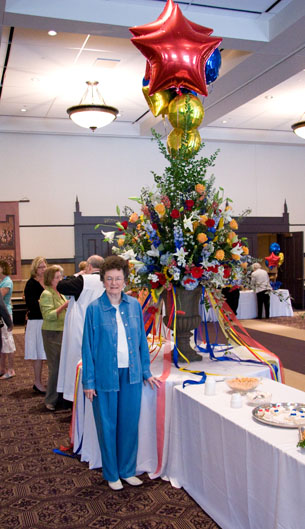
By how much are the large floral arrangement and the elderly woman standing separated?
307 mm

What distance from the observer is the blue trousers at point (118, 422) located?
3.32 m

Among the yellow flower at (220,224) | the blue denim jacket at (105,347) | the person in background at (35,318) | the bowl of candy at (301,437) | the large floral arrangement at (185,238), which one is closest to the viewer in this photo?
the bowl of candy at (301,437)

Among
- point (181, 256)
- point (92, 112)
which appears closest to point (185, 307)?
point (181, 256)

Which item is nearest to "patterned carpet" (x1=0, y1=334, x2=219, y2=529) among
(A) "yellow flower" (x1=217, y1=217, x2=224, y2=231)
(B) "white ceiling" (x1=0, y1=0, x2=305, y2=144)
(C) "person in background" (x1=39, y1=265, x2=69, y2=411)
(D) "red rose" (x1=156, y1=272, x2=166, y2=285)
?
(C) "person in background" (x1=39, y1=265, x2=69, y2=411)

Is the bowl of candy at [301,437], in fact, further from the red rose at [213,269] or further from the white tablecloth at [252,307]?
the white tablecloth at [252,307]

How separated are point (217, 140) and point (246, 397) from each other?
1253cm

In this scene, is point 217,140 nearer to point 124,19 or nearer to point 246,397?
point 124,19

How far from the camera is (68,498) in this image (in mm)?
3363

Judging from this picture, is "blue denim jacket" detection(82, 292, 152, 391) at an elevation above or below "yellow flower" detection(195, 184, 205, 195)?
below

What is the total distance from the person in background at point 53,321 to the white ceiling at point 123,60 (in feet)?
11.4

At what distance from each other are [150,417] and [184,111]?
7.45 feet

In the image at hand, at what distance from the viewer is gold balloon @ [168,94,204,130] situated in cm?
391

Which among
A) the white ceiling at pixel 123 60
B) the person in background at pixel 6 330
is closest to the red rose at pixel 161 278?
the person in background at pixel 6 330

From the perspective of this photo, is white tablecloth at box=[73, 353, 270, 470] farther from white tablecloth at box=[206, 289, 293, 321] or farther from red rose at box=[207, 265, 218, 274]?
white tablecloth at box=[206, 289, 293, 321]
